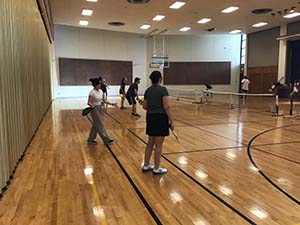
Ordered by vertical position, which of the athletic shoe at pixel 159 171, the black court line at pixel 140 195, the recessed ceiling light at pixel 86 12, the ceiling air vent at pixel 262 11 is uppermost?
the ceiling air vent at pixel 262 11

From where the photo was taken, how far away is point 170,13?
1675 cm

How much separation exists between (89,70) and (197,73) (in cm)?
1004

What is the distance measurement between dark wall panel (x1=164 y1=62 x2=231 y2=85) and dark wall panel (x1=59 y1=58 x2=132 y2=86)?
401cm

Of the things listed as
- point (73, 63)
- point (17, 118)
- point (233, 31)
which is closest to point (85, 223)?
point (17, 118)

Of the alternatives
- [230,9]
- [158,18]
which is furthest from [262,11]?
[158,18]

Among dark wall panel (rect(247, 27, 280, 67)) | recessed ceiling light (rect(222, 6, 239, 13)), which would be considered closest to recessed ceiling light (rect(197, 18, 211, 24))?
recessed ceiling light (rect(222, 6, 239, 13))

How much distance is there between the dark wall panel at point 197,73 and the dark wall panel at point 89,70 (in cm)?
401

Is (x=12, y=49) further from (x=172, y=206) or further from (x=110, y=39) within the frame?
(x=110, y=39)

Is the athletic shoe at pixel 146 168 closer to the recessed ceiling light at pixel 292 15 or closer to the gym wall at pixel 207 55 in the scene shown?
the recessed ceiling light at pixel 292 15

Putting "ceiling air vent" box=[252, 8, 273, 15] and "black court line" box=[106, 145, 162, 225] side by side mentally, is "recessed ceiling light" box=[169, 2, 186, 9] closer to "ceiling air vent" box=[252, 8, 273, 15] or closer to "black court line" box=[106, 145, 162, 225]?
"ceiling air vent" box=[252, 8, 273, 15]

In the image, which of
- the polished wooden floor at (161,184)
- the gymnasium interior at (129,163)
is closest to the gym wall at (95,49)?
the gymnasium interior at (129,163)

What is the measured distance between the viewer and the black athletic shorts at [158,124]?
4211 millimetres

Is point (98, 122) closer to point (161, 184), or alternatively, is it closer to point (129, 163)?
point (129, 163)

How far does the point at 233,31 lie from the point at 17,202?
22429 mm
